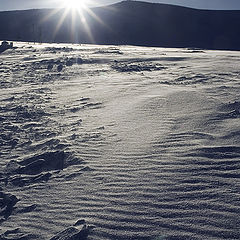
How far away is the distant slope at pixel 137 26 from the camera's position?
51.5 meters

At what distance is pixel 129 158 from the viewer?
4.32m

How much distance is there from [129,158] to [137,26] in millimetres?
57294

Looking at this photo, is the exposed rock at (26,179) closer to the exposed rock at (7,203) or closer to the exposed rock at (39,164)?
the exposed rock at (39,164)

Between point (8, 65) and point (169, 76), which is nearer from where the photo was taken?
point (169, 76)

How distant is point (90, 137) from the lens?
518cm

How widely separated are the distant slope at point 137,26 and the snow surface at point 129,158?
4127 centimetres

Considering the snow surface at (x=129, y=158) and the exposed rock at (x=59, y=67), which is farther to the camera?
the exposed rock at (x=59, y=67)

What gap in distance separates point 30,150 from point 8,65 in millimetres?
9759

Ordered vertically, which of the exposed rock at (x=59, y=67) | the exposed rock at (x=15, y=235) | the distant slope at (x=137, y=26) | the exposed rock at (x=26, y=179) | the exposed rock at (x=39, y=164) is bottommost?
the exposed rock at (x=15, y=235)

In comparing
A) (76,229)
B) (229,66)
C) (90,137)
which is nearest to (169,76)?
(229,66)

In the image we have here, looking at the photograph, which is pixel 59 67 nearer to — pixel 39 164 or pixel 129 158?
pixel 39 164

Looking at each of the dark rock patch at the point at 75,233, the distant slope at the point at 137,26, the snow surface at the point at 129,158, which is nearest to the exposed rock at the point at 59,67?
the snow surface at the point at 129,158

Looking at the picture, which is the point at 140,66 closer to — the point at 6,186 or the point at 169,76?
the point at 169,76

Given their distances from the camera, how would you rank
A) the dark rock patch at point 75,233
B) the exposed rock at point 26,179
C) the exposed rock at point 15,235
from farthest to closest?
the exposed rock at point 26,179, the exposed rock at point 15,235, the dark rock patch at point 75,233
